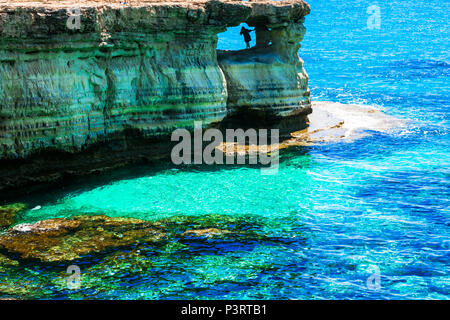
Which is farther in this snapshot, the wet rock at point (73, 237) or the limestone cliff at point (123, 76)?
the limestone cliff at point (123, 76)

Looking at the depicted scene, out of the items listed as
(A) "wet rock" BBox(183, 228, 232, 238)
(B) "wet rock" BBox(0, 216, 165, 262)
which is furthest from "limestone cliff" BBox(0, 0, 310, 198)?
(A) "wet rock" BBox(183, 228, 232, 238)

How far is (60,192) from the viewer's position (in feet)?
62.5

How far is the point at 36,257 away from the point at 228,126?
1070 cm

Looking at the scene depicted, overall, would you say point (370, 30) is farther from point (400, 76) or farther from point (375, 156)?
point (375, 156)

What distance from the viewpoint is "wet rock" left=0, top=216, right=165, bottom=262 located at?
49.4 ft

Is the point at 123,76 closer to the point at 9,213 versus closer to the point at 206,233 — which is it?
the point at 9,213

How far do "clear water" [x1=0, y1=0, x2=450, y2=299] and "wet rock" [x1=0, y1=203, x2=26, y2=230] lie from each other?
0.42 m

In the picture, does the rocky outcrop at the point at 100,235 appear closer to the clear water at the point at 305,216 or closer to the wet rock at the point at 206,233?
the wet rock at the point at 206,233

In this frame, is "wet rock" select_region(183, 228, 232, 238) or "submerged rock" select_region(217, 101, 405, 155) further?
"submerged rock" select_region(217, 101, 405, 155)

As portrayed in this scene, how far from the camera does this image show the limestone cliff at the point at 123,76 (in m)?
18.0

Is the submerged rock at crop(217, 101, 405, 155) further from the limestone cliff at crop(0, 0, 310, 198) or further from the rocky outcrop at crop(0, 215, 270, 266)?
the rocky outcrop at crop(0, 215, 270, 266)

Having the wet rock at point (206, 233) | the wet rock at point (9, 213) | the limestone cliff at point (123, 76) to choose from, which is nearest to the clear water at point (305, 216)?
the wet rock at point (9, 213)

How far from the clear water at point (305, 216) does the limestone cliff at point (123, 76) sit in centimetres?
139

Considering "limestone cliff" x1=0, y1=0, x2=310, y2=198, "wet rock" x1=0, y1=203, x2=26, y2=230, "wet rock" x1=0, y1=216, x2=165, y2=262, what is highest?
"limestone cliff" x1=0, y1=0, x2=310, y2=198
